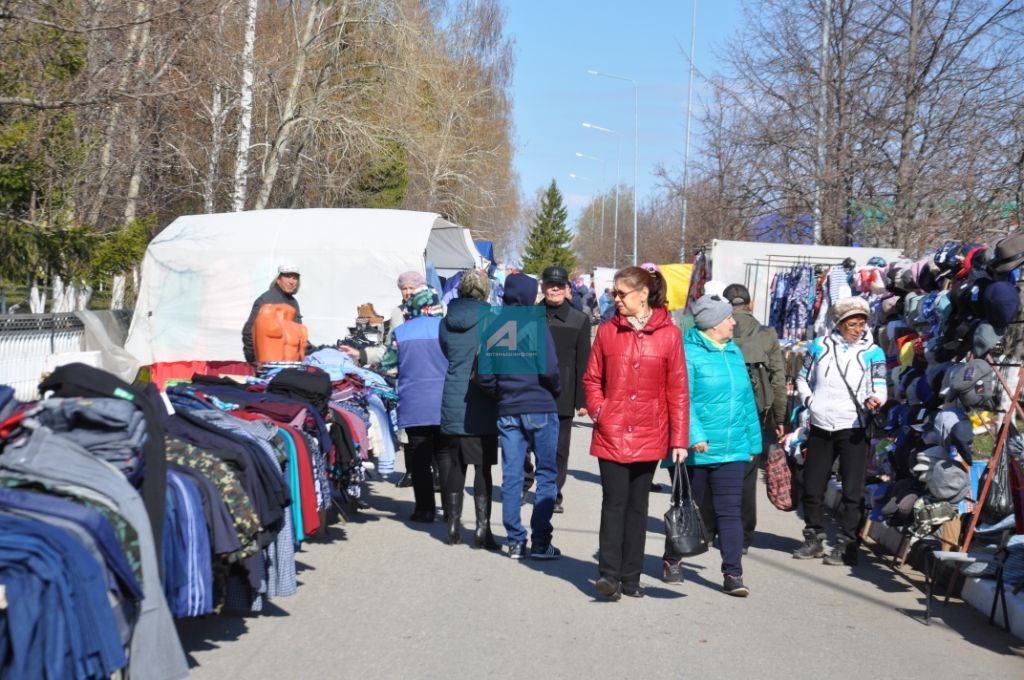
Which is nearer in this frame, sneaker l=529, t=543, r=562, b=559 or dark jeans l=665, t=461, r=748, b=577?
dark jeans l=665, t=461, r=748, b=577

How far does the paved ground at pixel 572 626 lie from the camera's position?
594 centimetres

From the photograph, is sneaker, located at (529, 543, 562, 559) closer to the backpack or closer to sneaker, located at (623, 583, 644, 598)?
sneaker, located at (623, 583, 644, 598)

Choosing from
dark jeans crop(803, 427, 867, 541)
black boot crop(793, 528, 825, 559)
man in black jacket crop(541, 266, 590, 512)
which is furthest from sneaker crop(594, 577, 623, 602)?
man in black jacket crop(541, 266, 590, 512)

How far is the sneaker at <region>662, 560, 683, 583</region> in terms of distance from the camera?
776 centimetres

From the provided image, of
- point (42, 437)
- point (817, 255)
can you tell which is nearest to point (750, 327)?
point (42, 437)

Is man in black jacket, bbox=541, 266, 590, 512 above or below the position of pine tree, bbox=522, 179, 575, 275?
below

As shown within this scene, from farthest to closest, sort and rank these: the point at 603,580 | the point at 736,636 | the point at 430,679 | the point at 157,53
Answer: the point at 157,53, the point at 603,580, the point at 736,636, the point at 430,679

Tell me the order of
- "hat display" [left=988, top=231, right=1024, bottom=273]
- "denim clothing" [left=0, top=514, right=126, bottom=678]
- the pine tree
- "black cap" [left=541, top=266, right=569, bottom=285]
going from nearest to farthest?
"denim clothing" [left=0, top=514, right=126, bottom=678]
"hat display" [left=988, top=231, right=1024, bottom=273]
"black cap" [left=541, top=266, right=569, bottom=285]
the pine tree

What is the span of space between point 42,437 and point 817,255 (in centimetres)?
1424

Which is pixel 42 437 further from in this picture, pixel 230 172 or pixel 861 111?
pixel 230 172

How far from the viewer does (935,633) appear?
6.81 metres

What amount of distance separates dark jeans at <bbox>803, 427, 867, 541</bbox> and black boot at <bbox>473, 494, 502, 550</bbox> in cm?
231

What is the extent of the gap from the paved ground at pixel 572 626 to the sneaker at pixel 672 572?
87mm

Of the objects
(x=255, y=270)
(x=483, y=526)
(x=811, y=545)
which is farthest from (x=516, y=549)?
(x=255, y=270)
